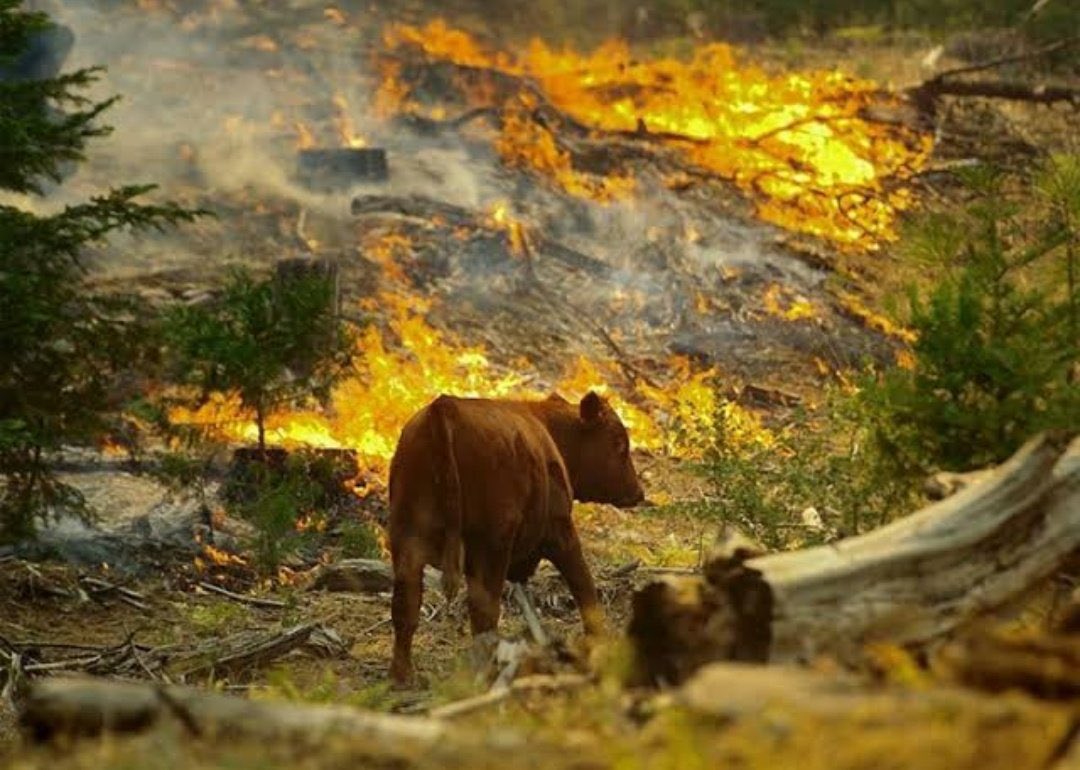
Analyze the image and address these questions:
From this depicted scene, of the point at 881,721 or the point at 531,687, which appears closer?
the point at 881,721

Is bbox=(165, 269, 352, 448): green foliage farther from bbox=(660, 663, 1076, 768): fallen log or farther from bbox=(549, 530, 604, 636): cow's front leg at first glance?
bbox=(660, 663, 1076, 768): fallen log

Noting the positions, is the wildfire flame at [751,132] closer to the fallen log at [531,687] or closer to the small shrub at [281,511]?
the small shrub at [281,511]

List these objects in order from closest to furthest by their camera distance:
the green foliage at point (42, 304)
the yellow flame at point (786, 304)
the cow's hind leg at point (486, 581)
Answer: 1. the cow's hind leg at point (486, 581)
2. the green foliage at point (42, 304)
3. the yellow flame at point (786, 304)

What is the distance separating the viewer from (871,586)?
380cm

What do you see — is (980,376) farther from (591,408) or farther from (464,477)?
(591,408)

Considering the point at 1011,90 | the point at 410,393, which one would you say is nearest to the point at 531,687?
the point at 410,393

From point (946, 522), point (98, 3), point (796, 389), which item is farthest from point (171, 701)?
point (98, 3)

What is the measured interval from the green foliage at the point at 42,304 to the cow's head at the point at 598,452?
3.15m

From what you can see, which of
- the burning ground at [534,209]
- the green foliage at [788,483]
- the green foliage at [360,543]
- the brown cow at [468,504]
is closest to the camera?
the green foliage at [788,483]

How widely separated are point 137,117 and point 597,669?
27688 mm

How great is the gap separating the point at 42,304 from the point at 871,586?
19.8 feet

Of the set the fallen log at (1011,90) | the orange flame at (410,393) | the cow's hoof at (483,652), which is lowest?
the orange flame at (410,393)

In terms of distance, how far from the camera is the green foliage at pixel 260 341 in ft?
38.4

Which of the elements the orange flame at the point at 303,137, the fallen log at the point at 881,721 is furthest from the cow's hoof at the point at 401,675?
the orange flame at the point at 303,137
